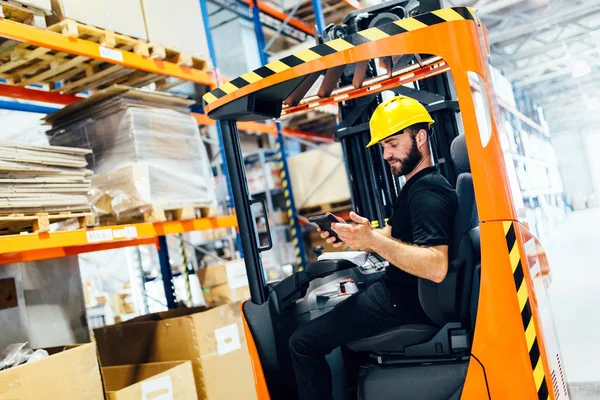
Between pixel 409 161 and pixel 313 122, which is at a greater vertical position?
pixel 313 122

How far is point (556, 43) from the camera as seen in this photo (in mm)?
8078

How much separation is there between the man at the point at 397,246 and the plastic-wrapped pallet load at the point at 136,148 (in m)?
2.09

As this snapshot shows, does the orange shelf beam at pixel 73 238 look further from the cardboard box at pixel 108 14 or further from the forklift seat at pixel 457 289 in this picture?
the forklift seat at pixel 457 289

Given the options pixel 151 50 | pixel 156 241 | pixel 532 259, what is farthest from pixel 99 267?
pixel 532 259

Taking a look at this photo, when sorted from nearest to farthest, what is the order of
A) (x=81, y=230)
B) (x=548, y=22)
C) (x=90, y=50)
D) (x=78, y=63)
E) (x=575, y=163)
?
(x=81, y=230), (x=90, y=50), (x=78, y=63), (x=575, y=163), (x=548, y=22)

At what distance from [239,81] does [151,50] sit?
222cm

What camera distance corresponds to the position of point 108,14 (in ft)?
13.0

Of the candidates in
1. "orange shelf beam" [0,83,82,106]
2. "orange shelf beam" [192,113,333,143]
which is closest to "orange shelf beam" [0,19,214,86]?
"orange shelf beam" [192,113,333,143]

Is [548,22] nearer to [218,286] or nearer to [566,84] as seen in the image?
[566,84]

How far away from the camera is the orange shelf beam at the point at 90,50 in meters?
3.34

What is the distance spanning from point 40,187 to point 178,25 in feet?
6.48

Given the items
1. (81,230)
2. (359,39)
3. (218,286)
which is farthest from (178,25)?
(359,39)

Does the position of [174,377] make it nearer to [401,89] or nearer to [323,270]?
[323,270]

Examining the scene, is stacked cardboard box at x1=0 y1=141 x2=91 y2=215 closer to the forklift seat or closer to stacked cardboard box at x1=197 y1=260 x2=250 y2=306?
stacked cardboard box at x1=197 y1=260 x2=250 y2=306
